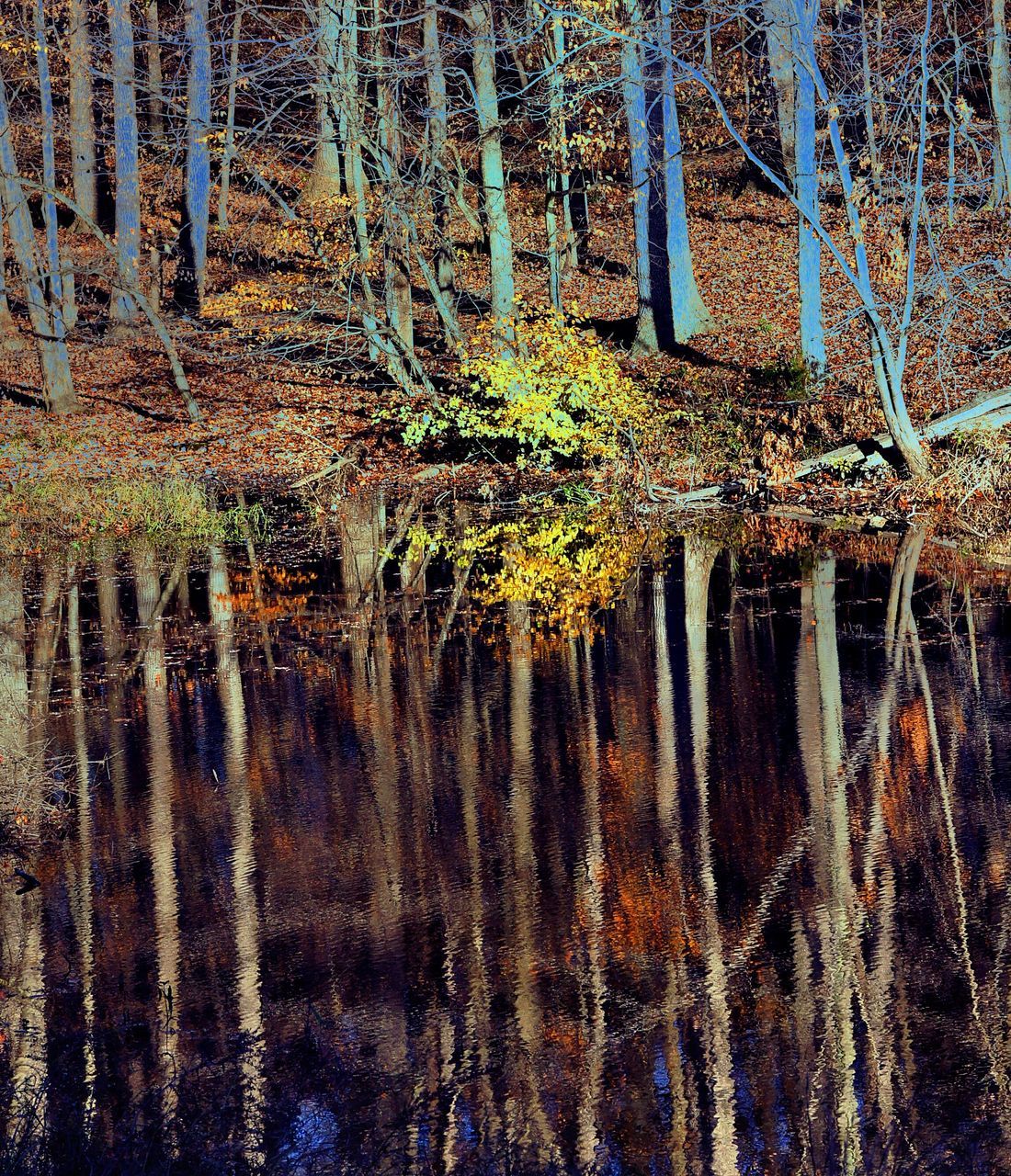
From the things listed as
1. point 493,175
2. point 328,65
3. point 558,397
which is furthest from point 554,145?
point 328,65

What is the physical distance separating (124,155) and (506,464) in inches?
559

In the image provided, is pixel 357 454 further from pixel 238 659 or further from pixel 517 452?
pixel 238 659

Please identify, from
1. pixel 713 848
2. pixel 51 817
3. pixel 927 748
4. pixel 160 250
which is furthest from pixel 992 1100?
pixel 160 250

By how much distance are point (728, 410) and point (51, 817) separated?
548 inches

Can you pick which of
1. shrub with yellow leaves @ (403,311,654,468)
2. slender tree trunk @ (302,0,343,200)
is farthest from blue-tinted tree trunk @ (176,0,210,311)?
shrub with yellow leaves @ (403,311,654,468)

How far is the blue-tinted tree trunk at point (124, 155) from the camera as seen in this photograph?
2964 centimetres

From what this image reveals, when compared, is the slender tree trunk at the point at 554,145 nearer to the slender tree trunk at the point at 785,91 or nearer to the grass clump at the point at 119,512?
the slender tree trunk at the point at 785,91

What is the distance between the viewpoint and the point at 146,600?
48.2 ft

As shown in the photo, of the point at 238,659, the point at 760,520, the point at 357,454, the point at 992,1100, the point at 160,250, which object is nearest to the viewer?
the point at 992,1100

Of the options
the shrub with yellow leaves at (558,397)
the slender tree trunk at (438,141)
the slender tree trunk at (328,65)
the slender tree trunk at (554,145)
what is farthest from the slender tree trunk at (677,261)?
the shrub with yellow leaves at (558,397)

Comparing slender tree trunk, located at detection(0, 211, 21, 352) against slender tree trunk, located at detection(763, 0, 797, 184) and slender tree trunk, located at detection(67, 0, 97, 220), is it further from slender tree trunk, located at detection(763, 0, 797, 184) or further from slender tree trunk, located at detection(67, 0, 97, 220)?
slender tree trunk, located at detection(763, 0, 797, 184)

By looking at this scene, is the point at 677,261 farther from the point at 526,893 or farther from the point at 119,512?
the point at 526,893

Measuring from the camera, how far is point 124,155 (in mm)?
30641

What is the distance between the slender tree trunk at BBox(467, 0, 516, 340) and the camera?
68.7ft
